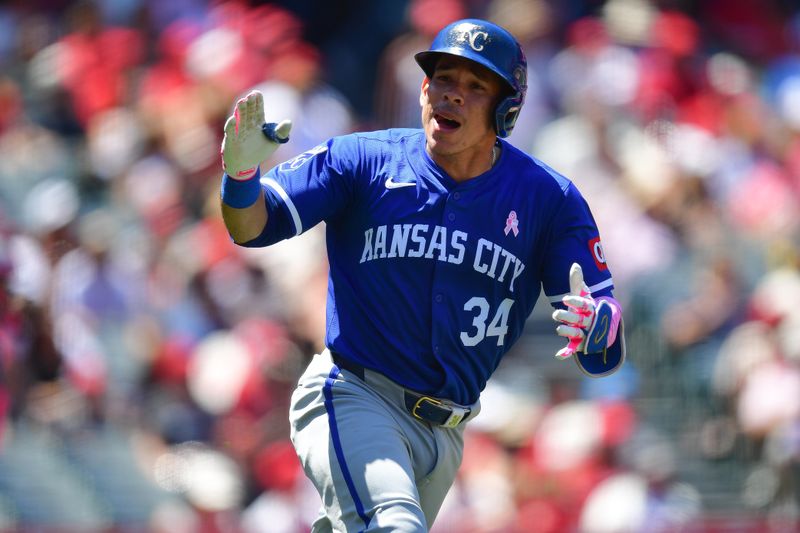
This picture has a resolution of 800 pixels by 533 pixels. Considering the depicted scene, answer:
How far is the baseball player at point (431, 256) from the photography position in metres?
5.15

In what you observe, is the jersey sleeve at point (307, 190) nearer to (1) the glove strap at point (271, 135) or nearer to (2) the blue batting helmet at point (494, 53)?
(1) the glove strap at point (271, 135)

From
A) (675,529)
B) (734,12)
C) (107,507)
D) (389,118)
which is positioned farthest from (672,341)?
(734,12)

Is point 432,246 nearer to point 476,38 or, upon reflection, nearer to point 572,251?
point 572,251

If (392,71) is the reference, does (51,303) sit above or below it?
below

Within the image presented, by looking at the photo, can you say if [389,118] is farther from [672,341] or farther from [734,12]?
[734,12]

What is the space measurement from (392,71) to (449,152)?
639cm

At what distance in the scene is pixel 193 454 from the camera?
9.51m

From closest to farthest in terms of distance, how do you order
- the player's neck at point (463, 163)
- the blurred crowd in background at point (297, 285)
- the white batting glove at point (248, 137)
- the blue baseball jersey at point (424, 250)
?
the white batting glove at point (248, 137)
the blue baseball jersey at point (424, 250)
the player's neck at point (463, 163)
the blurred crowd in background at point (297, 285)

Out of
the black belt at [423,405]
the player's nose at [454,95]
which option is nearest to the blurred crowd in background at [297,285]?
the black belt at [423,405]

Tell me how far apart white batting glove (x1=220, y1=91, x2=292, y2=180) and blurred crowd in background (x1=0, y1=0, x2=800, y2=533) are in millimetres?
4404

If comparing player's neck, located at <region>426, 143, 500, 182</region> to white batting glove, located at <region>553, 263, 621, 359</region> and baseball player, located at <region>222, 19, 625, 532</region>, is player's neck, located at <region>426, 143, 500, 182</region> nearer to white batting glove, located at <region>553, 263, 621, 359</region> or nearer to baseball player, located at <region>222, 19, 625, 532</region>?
baseball player, located at <region>222, 19, 625, 532</region>

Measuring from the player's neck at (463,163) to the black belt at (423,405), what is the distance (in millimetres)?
763

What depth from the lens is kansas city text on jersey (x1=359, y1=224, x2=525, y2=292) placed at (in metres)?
5.21

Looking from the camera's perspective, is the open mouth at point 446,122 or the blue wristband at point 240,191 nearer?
the blue wristband at point 240,191
